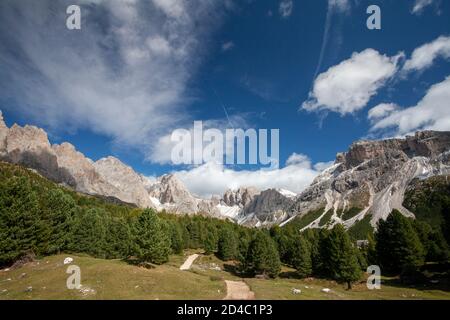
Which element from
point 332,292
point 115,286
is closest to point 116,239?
point 115,286

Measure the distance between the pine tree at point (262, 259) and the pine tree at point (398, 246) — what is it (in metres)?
27.9

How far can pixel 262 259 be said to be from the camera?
8012 cm

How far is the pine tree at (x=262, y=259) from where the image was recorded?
8025cm

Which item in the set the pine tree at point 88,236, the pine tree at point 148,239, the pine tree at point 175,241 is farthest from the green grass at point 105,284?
the pine tree at point 175,241

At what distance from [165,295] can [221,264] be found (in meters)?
68.0

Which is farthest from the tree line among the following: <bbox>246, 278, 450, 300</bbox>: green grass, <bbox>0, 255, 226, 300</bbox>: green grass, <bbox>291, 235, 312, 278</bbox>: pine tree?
<bbox>0, 255, 226, 300</bbox>: green grass

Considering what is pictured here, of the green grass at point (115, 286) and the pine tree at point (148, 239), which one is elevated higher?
the pine tree at point (148, 239)

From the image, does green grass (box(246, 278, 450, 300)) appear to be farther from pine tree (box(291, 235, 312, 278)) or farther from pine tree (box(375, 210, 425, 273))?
pine tree (box(375, 210, 425, 273))

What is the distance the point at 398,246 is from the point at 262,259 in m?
33.7

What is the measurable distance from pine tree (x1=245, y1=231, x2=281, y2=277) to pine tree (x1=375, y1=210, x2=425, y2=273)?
27.9 meters

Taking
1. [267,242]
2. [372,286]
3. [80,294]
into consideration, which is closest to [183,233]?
[267,242]

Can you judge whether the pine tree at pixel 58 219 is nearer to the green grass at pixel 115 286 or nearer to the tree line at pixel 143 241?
the tree line at pixel 143 241

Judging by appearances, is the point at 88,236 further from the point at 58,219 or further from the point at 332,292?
the point at 332,292

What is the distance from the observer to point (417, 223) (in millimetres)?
91875
